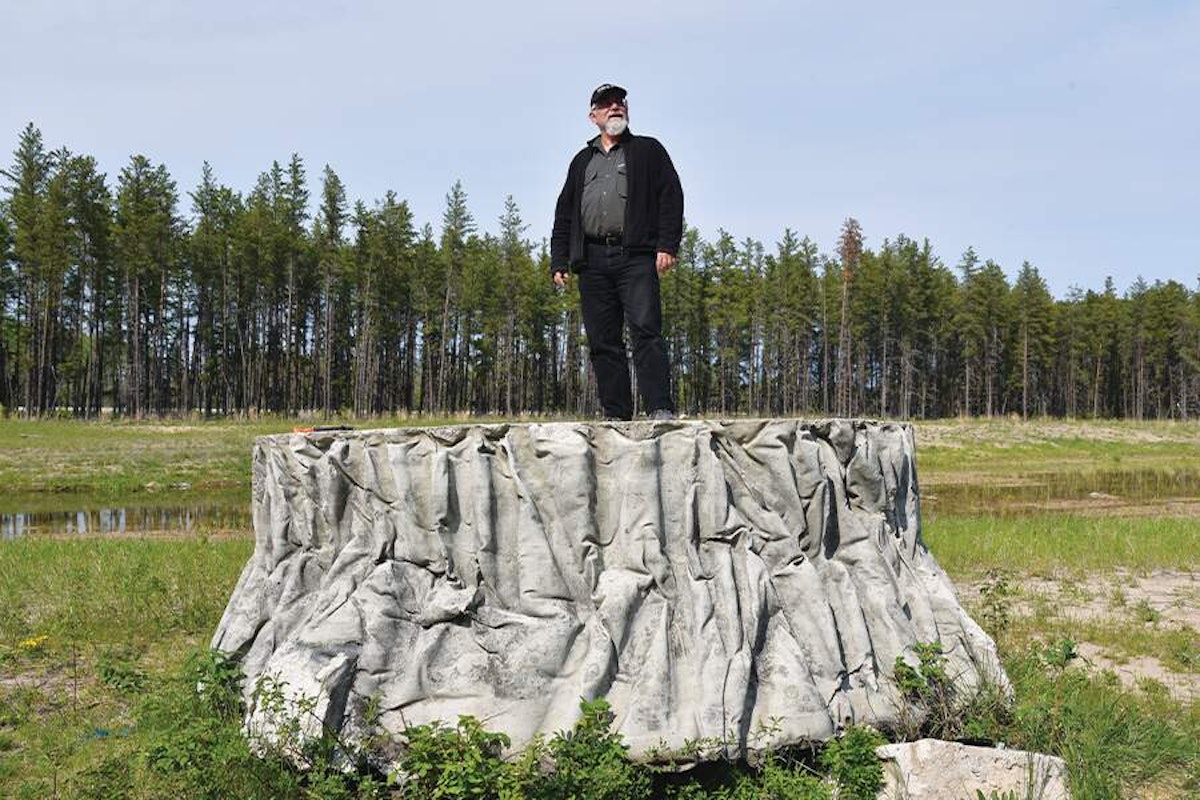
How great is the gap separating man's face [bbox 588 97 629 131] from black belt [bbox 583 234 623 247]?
2.47 feet

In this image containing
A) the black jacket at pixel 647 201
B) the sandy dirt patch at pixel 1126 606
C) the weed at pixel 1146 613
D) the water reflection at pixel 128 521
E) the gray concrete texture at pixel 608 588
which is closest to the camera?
the gray concrete texture at pixel 608 588

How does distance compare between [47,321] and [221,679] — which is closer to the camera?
[221,679]

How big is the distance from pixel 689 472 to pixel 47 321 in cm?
6095

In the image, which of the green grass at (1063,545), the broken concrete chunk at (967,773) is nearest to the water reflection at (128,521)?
the green grass at (1063,545)

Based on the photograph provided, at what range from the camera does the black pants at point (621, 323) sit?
6.33 metres

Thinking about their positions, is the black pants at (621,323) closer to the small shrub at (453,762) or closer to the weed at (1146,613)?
the small shrub at (453,762)

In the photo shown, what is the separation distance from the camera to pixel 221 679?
5.95 metres

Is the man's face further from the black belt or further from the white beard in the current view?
the black belt

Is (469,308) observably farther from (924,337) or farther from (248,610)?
(248,610)

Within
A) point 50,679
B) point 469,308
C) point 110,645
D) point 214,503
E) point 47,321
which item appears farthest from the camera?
point 469,308

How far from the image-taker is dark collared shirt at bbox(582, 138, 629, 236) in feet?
20.8

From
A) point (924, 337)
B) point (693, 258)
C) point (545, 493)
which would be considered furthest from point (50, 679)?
point (924, 337)

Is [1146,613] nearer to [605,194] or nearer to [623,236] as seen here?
[623,236]

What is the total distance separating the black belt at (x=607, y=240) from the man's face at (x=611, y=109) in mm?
754
